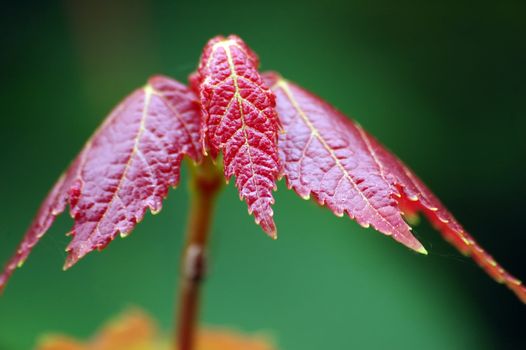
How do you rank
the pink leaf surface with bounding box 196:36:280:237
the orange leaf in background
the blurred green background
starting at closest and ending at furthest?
the pink leaf surface with bounding box 196:36:280:237 < the orange leaf in background < the blurred green background

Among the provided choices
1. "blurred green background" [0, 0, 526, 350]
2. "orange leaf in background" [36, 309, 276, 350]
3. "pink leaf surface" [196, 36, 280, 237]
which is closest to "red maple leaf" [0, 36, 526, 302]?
"pink leaf surface" [196, 36, 280, 237]

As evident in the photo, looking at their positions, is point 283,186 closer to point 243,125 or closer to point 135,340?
point 135,340

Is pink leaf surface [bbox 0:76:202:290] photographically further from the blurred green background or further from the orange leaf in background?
the blurred green background

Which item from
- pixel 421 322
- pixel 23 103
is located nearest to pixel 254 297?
pixel 421 322

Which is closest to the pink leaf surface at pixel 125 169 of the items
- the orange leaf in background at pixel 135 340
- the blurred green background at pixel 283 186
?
the orange leaf in background at pixel 135 340

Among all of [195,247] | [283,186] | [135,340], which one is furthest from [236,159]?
[283,186]

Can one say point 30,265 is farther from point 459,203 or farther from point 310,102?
point 459,203
